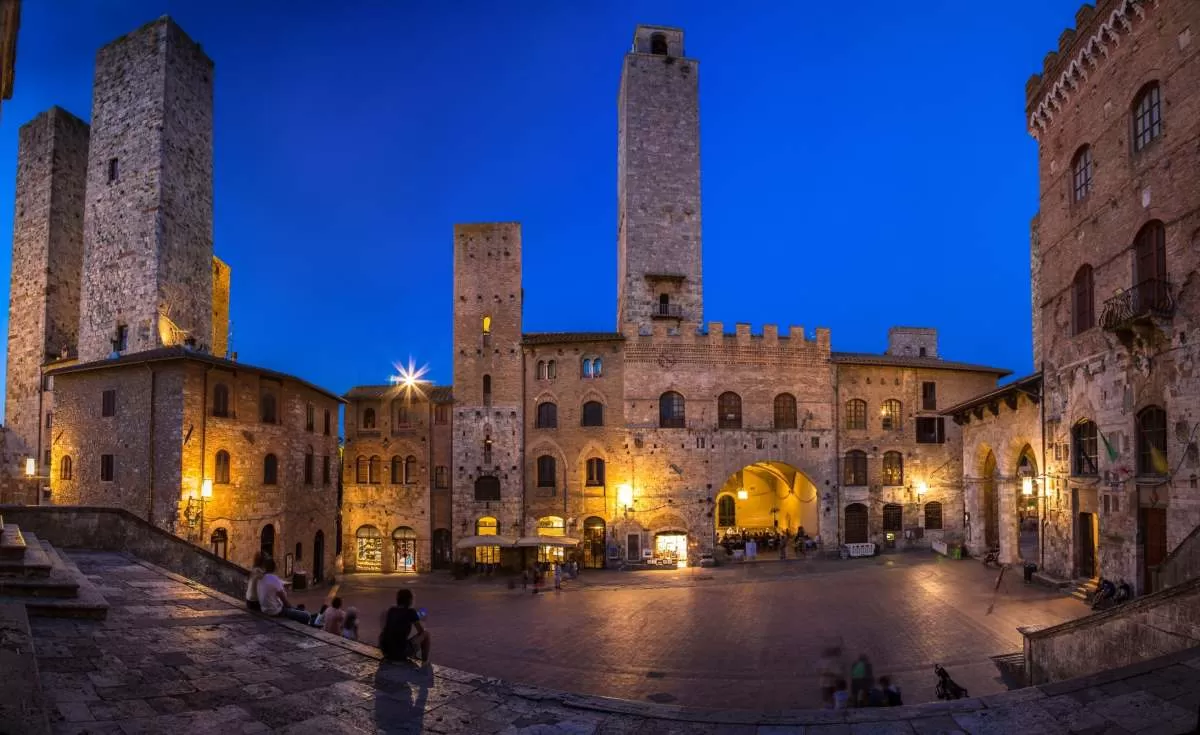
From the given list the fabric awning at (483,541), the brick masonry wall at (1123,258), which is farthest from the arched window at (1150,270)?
the fabric awning at (483,541)

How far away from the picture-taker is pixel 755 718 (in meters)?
7.27

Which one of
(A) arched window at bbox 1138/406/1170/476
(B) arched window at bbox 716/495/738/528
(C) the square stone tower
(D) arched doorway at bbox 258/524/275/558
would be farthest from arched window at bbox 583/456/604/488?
(A) arched window at bbox 1138/406/1170/476

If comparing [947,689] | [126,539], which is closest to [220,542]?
[126,539]

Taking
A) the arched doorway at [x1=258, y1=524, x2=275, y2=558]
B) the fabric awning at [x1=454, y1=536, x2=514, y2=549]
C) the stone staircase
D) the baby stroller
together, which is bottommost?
the fabric awning at [x1=454, y1=536, x2=514, y2=549]

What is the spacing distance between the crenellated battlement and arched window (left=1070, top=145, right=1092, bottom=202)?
1.92 metres

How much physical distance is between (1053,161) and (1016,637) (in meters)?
15.1

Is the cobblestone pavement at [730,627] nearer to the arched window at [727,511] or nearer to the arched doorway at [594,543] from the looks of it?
the arched doorway at [594,543]

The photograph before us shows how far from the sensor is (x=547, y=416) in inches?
1324

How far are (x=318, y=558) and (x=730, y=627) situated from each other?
18.6m

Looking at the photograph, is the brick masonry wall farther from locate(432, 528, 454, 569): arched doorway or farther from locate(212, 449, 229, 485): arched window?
locate(212, 449, 229, 485): arched window

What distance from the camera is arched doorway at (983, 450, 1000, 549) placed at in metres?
30.7

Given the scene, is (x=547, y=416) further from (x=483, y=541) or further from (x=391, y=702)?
(x=391, y=702)

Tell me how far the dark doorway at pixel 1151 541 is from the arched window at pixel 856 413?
674 inches

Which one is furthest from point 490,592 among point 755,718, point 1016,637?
point 755,718
